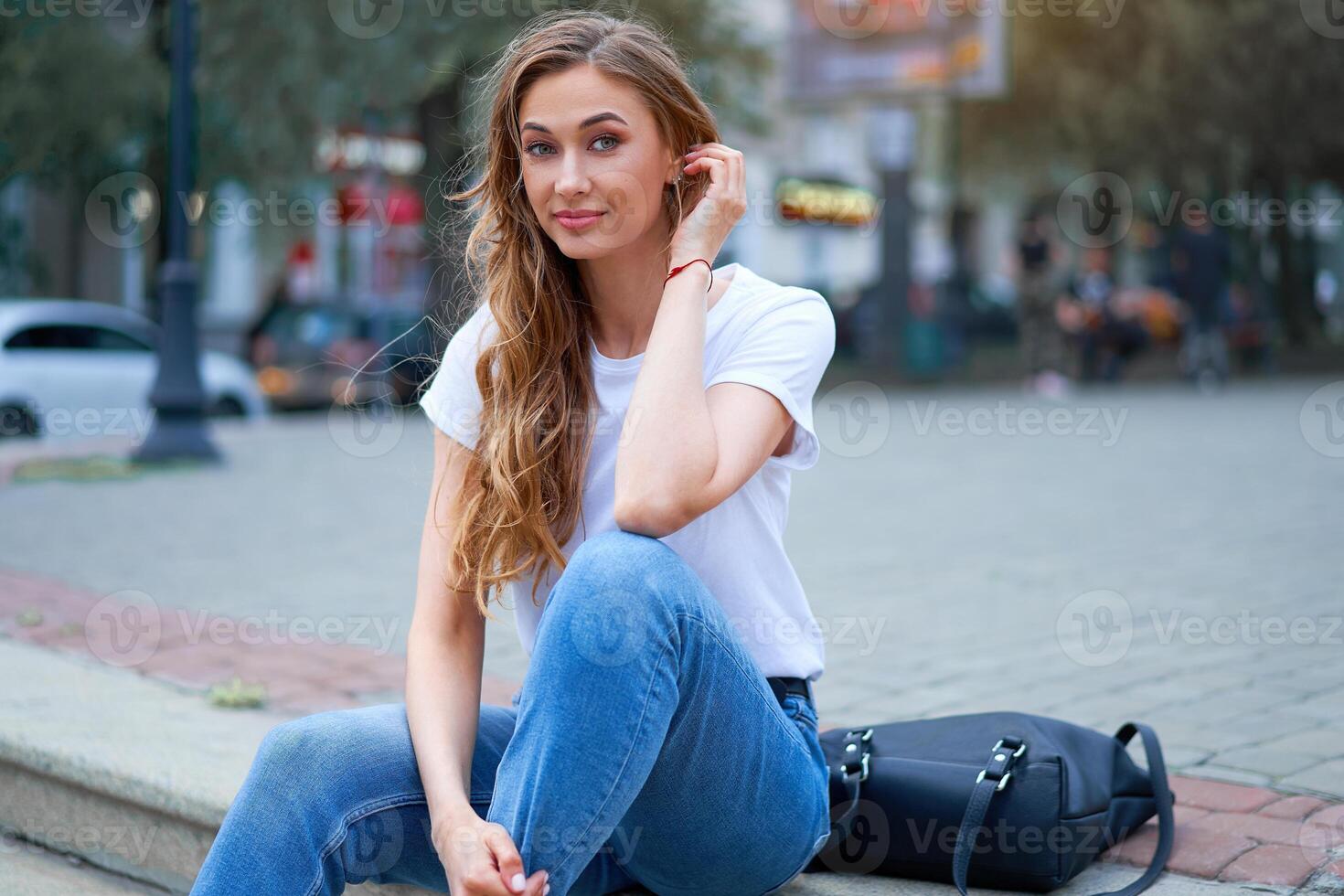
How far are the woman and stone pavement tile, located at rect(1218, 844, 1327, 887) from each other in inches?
29.8

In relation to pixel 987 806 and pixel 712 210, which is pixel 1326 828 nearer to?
pixel 987 806

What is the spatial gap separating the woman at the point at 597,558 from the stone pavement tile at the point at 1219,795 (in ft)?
3.15

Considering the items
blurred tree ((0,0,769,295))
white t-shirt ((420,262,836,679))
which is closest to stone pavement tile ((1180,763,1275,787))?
white t-shirt ((420,262,836,679))

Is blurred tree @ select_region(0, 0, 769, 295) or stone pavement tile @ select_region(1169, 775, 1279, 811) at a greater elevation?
blurred tree @ select_region(0, 0, 769, 295)

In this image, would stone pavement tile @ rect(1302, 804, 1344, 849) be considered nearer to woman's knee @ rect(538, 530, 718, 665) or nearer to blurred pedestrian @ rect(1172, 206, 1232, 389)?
woman's knee @ rect(538, 530, 718, 665)

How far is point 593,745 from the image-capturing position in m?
2.01

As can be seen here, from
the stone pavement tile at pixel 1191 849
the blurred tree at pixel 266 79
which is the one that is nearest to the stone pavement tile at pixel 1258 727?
the stone pavement tile at pixel 1191 849

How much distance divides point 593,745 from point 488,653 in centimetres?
246

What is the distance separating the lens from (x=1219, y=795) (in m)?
2.87

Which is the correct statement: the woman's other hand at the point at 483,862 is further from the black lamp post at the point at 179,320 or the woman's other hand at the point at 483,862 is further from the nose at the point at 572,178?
the black lamp post at the point at 179,320

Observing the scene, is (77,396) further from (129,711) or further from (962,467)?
(129,711)

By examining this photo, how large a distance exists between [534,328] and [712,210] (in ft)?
1.19

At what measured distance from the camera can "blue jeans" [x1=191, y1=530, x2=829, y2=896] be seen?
2.02 m

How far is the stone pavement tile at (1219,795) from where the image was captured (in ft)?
9.19
